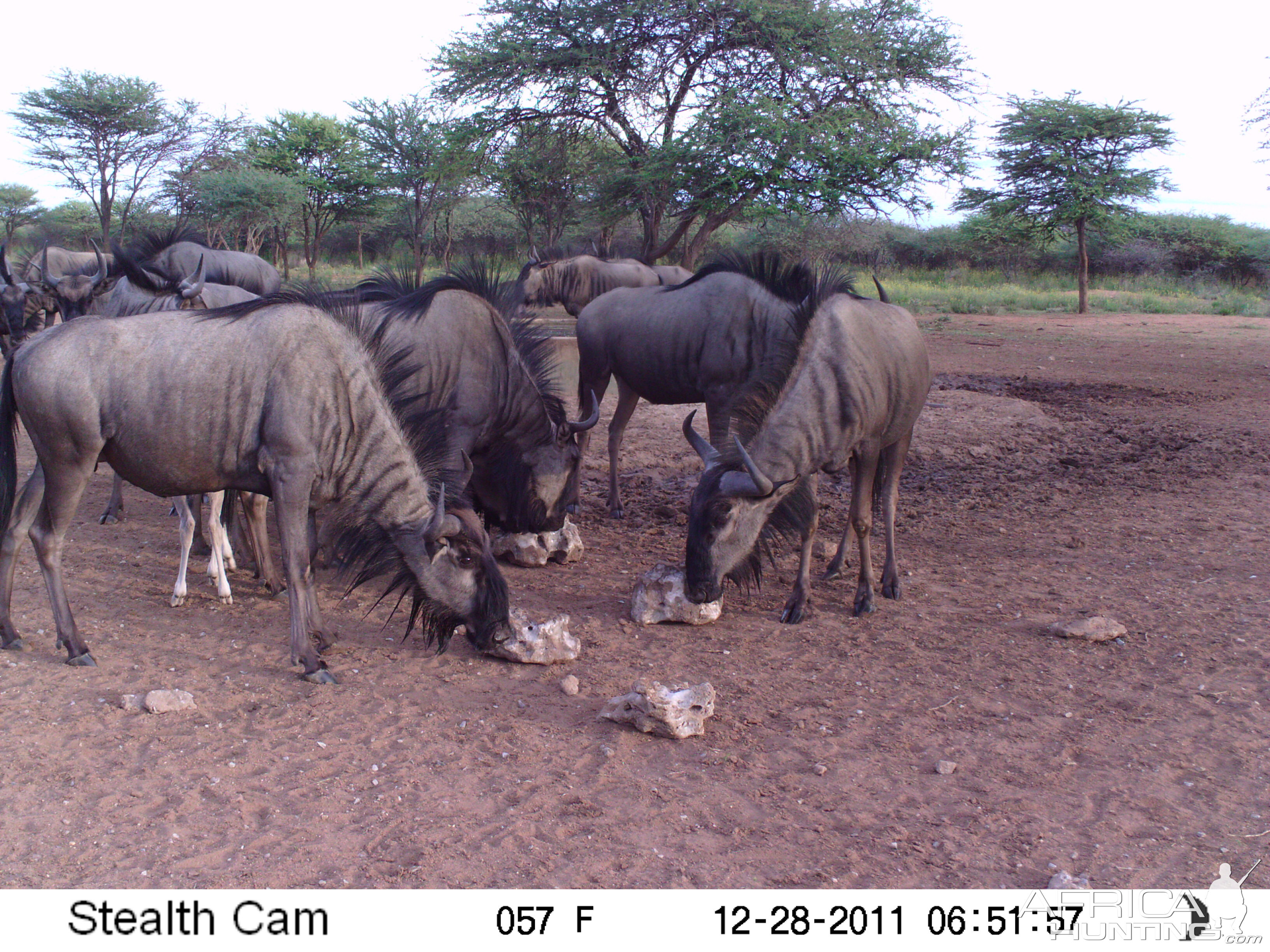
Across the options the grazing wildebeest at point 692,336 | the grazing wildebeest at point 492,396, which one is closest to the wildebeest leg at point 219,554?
the grazing wildebeest at point 492,396

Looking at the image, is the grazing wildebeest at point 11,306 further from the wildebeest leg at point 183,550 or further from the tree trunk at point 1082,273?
the tree trunk at point 1082,273

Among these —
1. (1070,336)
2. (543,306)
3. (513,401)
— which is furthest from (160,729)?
(1070,336)

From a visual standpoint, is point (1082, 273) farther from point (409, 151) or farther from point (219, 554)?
point (219, 554)

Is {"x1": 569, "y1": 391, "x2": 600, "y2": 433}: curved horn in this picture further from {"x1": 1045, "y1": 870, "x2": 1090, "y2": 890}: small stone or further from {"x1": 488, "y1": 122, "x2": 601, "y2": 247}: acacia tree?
{"x1": 488, "y1": 122, "x2": 601, "y2": 247}: acacia tree

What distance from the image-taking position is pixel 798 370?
4816 mm

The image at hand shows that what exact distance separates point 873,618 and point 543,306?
8624 millimetres

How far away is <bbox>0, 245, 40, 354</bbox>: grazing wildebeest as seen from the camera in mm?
9750

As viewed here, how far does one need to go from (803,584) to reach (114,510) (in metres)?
4.68

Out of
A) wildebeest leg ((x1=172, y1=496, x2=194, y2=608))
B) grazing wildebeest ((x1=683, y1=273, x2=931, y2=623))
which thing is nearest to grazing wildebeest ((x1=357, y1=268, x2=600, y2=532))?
grazing wildebeest ((x1=683, y1=273, x2=931, y2=623))

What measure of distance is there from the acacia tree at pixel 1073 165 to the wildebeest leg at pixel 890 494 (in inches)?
771

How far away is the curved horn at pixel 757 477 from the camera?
4.38 metres

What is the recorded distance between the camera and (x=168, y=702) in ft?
12.1

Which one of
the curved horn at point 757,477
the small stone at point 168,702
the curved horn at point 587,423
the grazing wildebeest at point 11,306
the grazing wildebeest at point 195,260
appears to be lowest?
the small stone at point 168,702

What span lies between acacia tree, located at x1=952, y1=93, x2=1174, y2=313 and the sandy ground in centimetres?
1868
